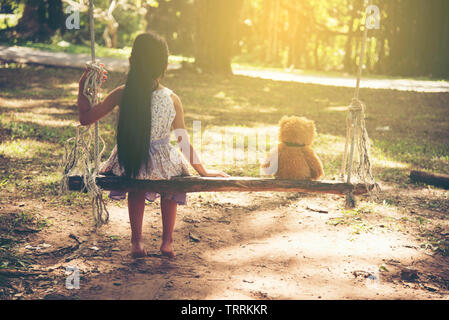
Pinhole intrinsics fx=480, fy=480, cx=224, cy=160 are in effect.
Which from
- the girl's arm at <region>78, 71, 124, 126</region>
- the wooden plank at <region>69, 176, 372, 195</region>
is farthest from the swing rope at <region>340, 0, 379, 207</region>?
the girl's arm at <region>78, 71, 124, 126</region>

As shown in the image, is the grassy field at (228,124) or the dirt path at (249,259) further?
the grassy field at (228,124)

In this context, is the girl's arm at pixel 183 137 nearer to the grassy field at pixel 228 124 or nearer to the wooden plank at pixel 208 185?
the wooden plank at pixel 208 185

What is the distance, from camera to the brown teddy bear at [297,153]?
3.69m

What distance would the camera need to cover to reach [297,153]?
373 cm

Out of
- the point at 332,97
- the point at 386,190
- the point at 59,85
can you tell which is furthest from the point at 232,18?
the point at 386,190

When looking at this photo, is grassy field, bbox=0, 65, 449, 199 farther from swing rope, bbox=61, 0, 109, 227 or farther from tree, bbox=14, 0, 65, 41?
tree, bbox=14, 0, 65, 41

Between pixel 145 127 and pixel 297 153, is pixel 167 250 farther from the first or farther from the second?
pixel 297 153

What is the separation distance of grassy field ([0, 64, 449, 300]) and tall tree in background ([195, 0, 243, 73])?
1.93 feet

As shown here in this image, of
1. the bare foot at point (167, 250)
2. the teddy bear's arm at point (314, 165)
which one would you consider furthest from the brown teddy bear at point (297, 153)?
the bare foot at point (167, 250)

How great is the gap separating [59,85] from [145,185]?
8.59 metres

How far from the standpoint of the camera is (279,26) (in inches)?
851

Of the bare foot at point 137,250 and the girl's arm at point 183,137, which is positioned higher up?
the girl's arm at point 183,137

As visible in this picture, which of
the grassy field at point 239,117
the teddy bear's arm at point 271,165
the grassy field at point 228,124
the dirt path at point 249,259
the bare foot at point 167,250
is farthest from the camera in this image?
the grassy field at point 239,117
